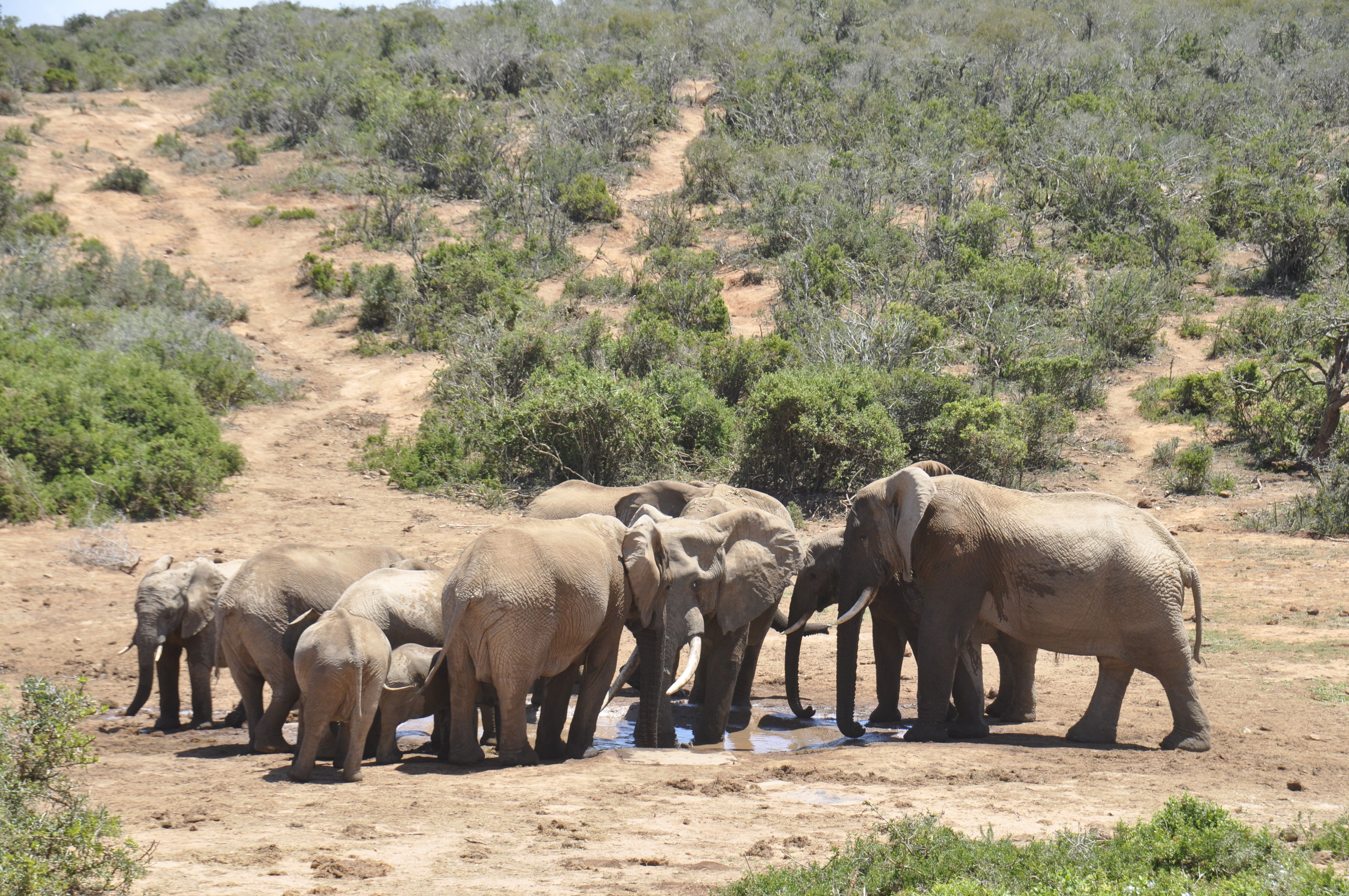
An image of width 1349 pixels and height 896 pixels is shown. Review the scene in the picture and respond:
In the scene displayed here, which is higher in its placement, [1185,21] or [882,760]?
[1185,21]

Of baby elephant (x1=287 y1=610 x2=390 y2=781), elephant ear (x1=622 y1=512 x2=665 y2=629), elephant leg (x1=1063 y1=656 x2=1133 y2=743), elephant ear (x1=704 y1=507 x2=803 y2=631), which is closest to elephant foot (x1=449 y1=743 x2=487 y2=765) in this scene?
baby elephant (x1=287 y1=610 x2=390 y2=781)

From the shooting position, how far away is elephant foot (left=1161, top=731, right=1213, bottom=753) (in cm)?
809

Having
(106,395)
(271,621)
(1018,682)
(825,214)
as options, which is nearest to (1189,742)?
(1018,682)

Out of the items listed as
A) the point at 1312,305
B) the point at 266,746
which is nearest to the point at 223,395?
the point at 266,746

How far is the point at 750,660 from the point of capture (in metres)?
10.0

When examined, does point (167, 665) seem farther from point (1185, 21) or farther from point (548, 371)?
point (1185, 21)

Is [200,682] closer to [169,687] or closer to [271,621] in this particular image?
[169,687]

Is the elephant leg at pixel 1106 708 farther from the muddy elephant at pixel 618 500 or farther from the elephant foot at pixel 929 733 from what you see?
the muddy elephant at pixel 618 500

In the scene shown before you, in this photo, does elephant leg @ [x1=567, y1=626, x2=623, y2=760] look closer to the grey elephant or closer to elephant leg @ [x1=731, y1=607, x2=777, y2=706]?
elephant leg @ [x1=731, y1=607, x2=777, y2=706]

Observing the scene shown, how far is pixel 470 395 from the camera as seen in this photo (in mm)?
19891

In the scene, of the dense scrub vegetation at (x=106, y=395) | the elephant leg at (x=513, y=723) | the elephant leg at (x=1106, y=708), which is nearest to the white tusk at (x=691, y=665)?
the elephant leg at (x=513, y=723)

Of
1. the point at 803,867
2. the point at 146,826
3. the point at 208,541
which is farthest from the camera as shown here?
the point at 208,541

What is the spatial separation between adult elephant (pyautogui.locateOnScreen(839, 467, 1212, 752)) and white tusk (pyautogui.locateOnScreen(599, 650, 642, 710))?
2.12 m

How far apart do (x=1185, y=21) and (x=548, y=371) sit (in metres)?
35.2
